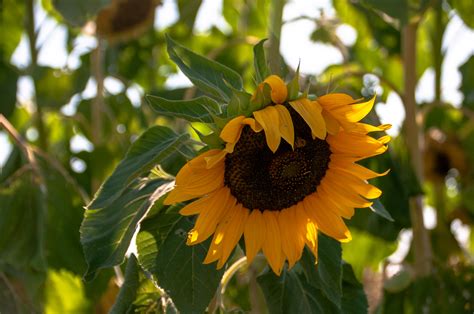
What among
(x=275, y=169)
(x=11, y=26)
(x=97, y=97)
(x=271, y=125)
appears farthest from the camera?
(x=11, y=26)

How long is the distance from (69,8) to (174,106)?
1.78 feet

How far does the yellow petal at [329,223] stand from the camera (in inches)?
46.3

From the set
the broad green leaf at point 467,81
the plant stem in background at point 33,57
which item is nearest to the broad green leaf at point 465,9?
the broad green leaf at point 467,81

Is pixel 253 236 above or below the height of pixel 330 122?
below

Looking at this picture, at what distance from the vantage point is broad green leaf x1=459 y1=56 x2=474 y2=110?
2.40m

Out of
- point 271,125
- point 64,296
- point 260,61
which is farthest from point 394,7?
point 64,296

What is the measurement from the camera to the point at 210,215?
116 centimetres

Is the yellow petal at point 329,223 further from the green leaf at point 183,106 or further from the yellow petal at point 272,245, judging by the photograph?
the green leaf at point 183,106

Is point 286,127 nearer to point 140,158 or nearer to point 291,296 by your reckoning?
point 140,158

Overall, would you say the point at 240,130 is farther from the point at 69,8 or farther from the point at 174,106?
the point at 69,8

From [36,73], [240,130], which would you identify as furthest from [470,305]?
[36,73]

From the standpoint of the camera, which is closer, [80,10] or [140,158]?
[140,158]

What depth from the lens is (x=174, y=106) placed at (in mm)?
1129

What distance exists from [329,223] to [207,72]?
23 centimetres
